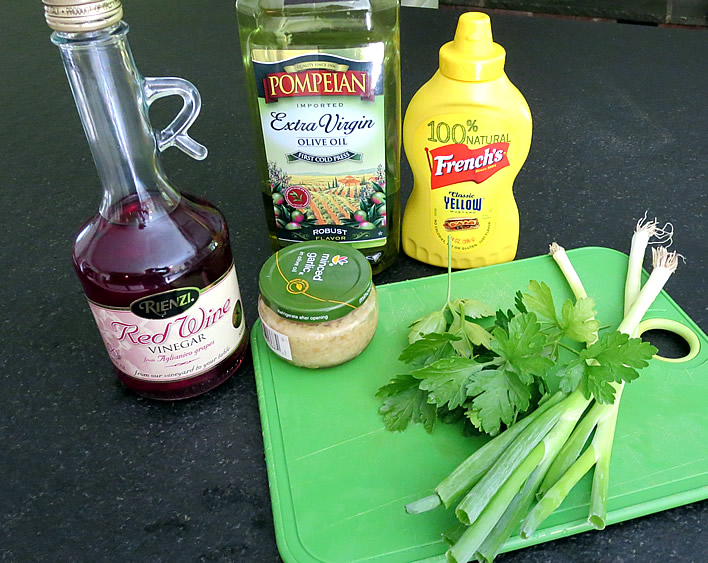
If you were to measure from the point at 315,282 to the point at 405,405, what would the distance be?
0.18m

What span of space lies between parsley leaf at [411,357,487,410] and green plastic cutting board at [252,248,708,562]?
0.06m

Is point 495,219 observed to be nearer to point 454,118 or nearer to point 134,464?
point 454,118

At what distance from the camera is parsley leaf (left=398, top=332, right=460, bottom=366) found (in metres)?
0.73

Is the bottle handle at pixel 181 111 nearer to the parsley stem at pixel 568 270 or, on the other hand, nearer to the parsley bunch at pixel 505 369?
the parsley bunch at pixel 505 369

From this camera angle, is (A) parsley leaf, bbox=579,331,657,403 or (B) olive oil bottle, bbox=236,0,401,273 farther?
(B) olive oil bottle, bbox=236,0,401,273

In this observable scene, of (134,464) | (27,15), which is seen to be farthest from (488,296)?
(27,15)

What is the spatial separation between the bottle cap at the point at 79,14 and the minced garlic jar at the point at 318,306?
33cm

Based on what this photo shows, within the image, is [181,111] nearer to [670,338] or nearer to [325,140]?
[325,140]

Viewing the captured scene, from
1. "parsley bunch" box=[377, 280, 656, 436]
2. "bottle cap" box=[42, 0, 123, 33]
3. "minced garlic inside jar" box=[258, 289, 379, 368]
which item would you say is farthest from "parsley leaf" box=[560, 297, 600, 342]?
"bottle cap" box=[42, 0, 123, 33]

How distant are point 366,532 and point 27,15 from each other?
1802mm

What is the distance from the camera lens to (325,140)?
85 cm

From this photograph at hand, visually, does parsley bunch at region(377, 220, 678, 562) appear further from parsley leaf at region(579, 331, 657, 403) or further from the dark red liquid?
the dark red liquid

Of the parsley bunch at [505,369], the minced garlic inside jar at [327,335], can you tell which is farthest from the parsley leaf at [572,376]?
the minced garlic inside jar at [327,335]

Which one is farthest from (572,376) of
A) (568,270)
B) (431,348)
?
(568,270)
